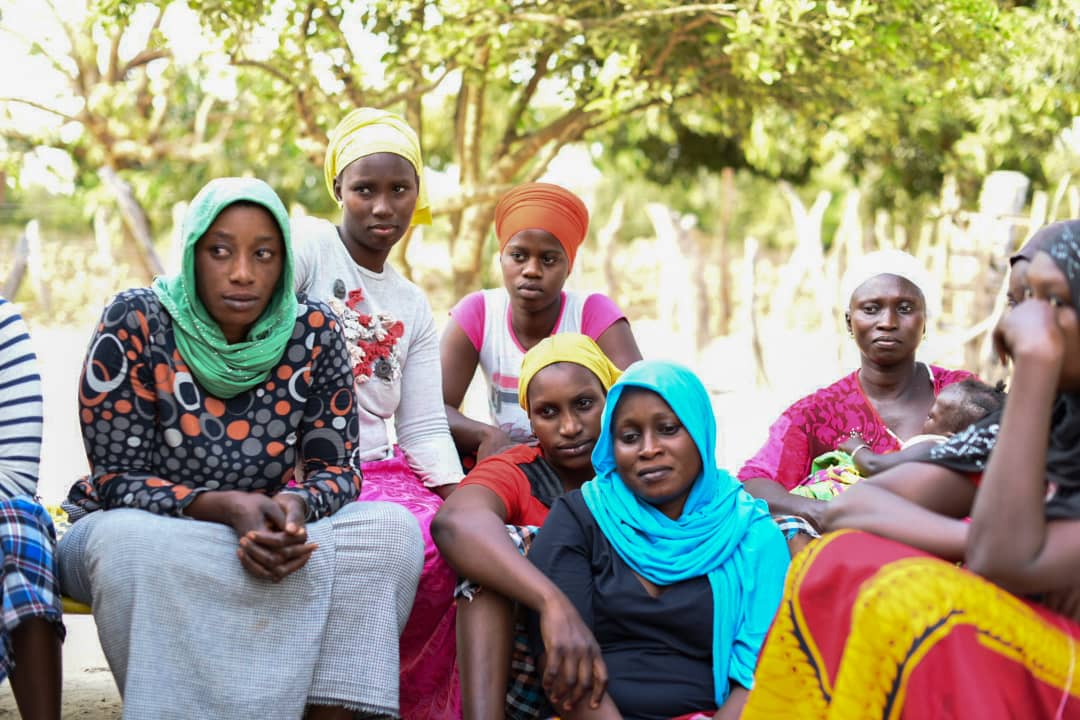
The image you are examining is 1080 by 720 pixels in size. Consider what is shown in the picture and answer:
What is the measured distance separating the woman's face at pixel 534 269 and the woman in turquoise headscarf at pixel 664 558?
1264mm

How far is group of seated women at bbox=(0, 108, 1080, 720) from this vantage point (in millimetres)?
2334

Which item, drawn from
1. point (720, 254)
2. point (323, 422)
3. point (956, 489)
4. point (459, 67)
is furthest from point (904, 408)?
point (720, 254)

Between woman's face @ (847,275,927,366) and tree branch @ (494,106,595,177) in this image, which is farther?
tree branch @ (494,106,595,177)

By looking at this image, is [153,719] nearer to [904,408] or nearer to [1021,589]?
[1021,589]

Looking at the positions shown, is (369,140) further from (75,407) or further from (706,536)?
(75,407)

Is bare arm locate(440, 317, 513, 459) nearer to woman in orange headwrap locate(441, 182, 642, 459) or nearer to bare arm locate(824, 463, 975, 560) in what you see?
woman in orange headwrap locate(441, 182, 642, 459)

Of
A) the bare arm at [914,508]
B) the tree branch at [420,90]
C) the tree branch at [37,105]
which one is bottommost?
the bare arm at [914,508]

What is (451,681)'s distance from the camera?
11.3 feet

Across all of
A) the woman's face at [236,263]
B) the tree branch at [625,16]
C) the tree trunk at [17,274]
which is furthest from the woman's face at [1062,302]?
the tree trunk at [17,274]

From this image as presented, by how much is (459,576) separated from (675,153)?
1538cm

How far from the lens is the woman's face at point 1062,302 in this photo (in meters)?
2.34

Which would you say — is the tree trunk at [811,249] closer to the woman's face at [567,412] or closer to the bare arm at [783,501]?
the bare arm at [783,501]

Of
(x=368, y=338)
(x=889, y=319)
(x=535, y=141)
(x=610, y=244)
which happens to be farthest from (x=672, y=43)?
(x=610, y=244)

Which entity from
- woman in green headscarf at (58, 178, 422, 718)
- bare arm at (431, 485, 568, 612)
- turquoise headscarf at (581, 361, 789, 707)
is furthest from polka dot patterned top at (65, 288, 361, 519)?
turquoise headscarf at (581, 361, 789, 707)
